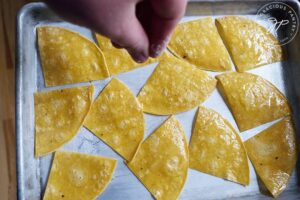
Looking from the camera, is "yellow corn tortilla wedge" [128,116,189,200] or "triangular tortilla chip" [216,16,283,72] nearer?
"yellow corn tortilla wedge" [128,116,189,200]

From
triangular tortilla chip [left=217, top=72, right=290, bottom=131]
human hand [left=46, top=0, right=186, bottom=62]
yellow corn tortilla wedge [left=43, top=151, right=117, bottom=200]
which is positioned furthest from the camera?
triangular tortilla chip [left=217, top=72, right=290, bottom=131]

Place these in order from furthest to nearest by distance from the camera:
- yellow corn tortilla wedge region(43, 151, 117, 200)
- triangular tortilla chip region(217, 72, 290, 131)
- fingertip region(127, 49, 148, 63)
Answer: triangular tortilla chip region(217, 72, 290, 131) < yellow corn tortilla wedge region(43, 151, 117, 200) < fingertip region(127, 49, 148, 63)

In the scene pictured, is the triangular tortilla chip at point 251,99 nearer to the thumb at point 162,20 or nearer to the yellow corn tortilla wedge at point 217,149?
the yellow corn tortilla wedge at point 217,149

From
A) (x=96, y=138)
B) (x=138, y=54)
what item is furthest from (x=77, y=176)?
(x=138, y=54)

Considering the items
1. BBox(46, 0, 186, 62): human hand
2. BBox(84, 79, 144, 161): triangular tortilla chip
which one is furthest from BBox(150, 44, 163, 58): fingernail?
BBox(84, 79, 144, 161): triangular tortilla chip

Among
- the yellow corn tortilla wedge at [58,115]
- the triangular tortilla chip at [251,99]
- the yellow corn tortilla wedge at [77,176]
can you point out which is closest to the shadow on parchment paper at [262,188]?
the triangular tortilla chip at [251,99]

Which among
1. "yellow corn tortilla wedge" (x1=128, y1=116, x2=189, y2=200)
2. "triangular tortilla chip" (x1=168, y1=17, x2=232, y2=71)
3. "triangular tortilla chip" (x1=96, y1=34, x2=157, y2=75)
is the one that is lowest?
"yellow corn tortilla wedge" (x1=128, y1=116, x2=189, y2=200)

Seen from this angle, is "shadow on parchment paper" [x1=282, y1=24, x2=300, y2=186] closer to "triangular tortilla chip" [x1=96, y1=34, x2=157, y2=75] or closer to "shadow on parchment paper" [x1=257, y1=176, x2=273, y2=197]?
"shadow on parchment paper" [x1=257, y1=176, x2=273, y2=197]
